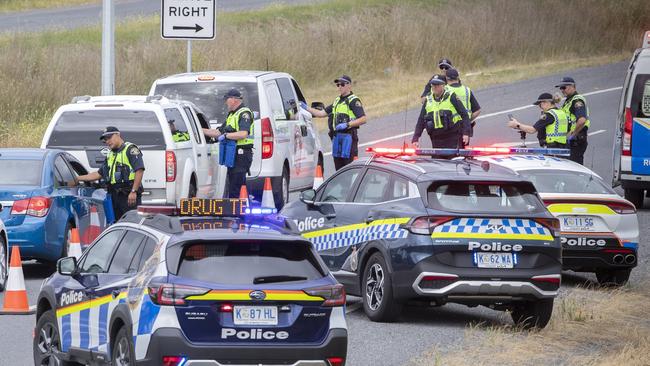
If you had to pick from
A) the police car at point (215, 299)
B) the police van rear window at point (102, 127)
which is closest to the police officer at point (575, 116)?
the police van rear window at point (102, 127)

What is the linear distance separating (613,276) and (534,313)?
3018mm

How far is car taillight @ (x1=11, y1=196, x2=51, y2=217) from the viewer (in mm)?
16203

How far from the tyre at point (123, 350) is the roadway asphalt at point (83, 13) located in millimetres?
33081

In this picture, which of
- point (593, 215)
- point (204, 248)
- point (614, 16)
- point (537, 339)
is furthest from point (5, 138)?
point (614, 16)

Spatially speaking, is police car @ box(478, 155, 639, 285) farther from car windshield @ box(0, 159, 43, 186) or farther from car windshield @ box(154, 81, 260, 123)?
car windshield @ box(154, 81, 260, 123)

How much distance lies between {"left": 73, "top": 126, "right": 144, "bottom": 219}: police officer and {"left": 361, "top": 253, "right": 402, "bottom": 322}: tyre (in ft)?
14.2

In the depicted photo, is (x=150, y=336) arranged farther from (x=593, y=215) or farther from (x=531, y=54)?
(x=531, y=54)

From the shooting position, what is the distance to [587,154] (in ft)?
95.5

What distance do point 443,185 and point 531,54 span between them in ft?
108

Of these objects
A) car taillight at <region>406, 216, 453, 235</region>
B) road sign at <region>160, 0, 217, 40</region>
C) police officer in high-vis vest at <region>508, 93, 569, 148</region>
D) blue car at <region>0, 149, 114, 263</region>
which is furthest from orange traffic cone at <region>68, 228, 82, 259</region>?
road sign at <region>160, 0, 217, 40</region>

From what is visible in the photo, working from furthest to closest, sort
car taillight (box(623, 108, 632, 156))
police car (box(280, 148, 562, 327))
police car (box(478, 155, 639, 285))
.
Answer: car taillight (box(623, 108, 632, 156)) → police car (box(478, 155, 639, 285)) → police car (box(280, 148, 562, 327))

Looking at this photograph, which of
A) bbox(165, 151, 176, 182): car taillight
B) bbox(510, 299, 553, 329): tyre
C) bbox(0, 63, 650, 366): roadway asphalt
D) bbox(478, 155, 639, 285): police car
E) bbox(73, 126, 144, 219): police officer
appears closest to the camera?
bbox(0, 63, 650, 366): roadway asphalt

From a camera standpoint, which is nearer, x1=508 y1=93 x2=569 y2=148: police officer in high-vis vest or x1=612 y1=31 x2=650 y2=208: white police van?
x1=508 y1=93 x2=569 y2=148: police officer in high-vis vest

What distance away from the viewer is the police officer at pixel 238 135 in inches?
774
